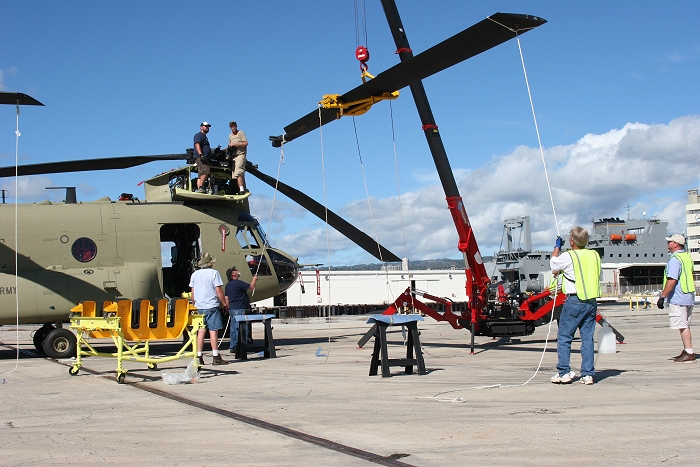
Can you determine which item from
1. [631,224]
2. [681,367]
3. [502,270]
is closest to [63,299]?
[681,367]

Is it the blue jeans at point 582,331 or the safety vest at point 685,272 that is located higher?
the safety vest at point 685,272

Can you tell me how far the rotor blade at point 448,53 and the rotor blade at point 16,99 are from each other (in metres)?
4.65

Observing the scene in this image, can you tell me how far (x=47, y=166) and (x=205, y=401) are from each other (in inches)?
330

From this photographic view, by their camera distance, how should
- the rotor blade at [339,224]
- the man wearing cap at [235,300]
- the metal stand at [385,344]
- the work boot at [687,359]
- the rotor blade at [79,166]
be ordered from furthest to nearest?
the rotor blade at [339,224] → the rotor blade at [79,166] → the man wearing cap at [235,300] → the work boot at [687,359] → the metal stand at [385,344]

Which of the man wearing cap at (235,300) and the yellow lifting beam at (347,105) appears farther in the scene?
the man wearing cap at (235,300)

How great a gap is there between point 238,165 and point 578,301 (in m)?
8.72

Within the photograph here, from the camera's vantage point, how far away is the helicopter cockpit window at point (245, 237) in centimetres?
1475

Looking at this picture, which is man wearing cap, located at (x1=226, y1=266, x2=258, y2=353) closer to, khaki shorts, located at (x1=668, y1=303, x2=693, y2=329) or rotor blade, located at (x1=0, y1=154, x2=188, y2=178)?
rotor blade, located at (x1=0, y1=154, x2=188, y2=178)

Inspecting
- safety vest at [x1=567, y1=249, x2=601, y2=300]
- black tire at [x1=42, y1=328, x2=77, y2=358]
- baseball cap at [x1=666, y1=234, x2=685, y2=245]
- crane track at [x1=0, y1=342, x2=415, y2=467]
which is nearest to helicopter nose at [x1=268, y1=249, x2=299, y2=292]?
black tire at [x1=42, y1=328, x2=77, y2=358]

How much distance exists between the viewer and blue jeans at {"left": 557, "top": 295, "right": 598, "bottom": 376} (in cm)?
753

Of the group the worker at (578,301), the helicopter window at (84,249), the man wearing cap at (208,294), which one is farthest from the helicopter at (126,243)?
the worker at (578,301)

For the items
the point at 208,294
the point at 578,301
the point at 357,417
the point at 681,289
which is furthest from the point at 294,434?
the point at 681,289

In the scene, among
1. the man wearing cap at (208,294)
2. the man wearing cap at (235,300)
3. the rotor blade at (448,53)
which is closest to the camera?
the rotor blade at (448,53)

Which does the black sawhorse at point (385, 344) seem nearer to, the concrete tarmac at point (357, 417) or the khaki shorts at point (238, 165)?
the concrete tarmac at point (357, 417)
